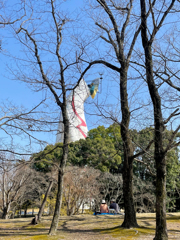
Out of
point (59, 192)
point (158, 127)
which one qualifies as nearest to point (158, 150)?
point (158, 127)

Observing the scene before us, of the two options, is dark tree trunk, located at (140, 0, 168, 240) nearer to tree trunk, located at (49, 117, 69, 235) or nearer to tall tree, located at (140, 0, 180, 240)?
tall tree, located at (140, 0, 180, 240)

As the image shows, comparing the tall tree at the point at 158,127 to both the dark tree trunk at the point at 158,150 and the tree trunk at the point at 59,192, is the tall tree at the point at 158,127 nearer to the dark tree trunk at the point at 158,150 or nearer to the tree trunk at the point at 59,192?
the dark tree trunk at the point at 158,150

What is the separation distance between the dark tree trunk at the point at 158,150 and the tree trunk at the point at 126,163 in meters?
1.00

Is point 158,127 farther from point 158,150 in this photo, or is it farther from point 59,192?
point 59,192

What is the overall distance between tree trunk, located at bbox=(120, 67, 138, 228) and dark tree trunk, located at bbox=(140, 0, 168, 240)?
998 mm

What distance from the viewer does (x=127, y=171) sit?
6.56 metres

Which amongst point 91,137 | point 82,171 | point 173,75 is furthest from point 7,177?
point 173,75

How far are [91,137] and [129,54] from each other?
46.9 ft

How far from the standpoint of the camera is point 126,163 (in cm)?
660

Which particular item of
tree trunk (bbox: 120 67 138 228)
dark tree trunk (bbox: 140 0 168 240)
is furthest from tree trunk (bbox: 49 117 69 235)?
dark tree trunk (bbox: 140 0 168 240)

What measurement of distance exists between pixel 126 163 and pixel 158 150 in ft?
5.36

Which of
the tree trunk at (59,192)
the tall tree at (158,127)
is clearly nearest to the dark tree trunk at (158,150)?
the tall tree at (158,127)

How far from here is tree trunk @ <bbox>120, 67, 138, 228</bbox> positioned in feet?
20.4

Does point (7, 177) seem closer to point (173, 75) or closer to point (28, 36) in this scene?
point (28, 36)
